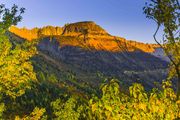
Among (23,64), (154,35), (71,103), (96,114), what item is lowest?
(71,103)

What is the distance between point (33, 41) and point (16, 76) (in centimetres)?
314

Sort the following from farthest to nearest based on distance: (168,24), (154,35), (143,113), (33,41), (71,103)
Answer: (71,103), (33,41), (168,24), (154,35), (143,113)

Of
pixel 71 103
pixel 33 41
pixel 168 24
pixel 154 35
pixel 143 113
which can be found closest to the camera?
pixel 143 113

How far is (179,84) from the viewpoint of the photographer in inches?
1099

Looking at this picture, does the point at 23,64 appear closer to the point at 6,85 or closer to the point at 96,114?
the point at 6,85

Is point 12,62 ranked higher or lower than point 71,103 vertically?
higher

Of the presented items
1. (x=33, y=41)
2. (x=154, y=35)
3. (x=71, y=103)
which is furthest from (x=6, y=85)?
(x=71, y=103)

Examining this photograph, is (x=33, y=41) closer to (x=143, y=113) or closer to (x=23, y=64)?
(x=23, y=64)

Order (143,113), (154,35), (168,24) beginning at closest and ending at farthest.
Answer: (143,113) → (154,35) → (168,24)

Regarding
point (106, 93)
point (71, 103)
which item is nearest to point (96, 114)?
point (106, 93)

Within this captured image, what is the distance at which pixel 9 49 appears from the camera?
29.3 m

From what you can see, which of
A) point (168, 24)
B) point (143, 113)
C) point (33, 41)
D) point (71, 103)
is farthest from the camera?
point (71, 103)

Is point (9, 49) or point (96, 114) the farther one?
point (9, 49)

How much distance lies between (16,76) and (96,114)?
9230 millimetres
